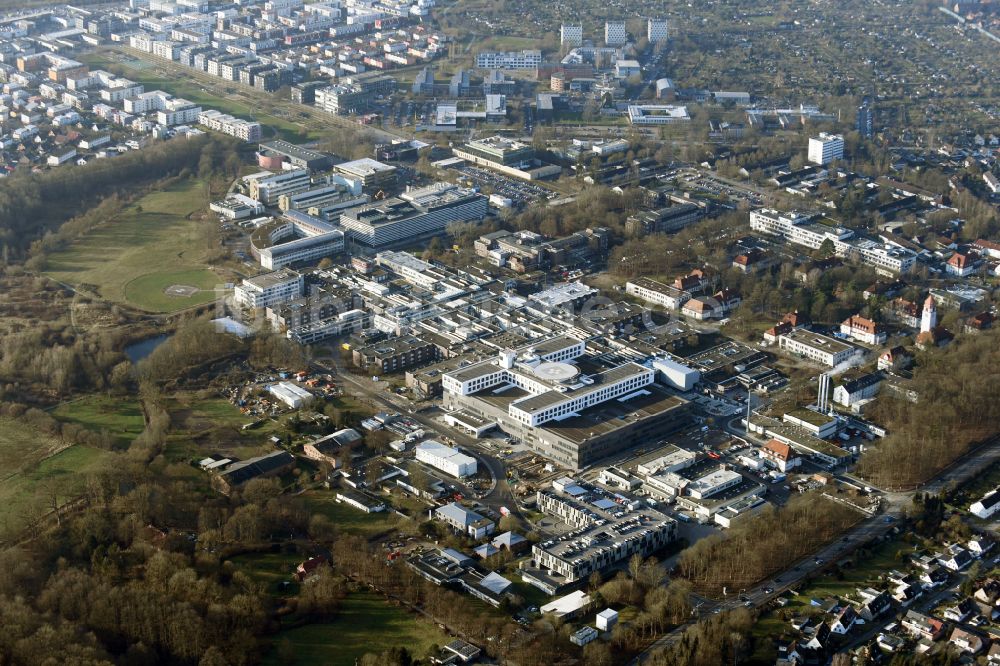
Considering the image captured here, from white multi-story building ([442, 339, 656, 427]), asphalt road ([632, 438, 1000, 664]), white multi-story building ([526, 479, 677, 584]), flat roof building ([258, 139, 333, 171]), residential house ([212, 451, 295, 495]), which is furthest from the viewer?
flat roof building ([258, 139, 333, 171])

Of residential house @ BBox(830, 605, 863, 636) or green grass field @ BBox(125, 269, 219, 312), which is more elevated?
green grass field @ BBox(125, 269, 219, 312)

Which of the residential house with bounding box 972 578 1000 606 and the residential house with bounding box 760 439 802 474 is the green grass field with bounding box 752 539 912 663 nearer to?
the residential house with bounding box 972 578 1000 606

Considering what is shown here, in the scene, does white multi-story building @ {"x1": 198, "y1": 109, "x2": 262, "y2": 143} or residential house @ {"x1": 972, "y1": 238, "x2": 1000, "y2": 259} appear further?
white multi-story building @ {"x1": 198, "y1": 109, "x2": 262, "y2": 143}

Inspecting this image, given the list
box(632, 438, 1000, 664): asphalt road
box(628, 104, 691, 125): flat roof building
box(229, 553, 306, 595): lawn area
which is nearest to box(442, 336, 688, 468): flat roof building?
box(632, 438, 1000, 664): asphalt road

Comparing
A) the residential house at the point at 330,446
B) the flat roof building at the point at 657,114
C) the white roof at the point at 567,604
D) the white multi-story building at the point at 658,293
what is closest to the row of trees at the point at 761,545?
the white roof at the point at 567,604

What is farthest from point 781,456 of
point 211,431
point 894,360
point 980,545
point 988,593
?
point 211,431

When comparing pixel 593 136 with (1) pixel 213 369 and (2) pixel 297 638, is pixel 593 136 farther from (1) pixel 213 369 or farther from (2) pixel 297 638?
(2) pixel 297 638
